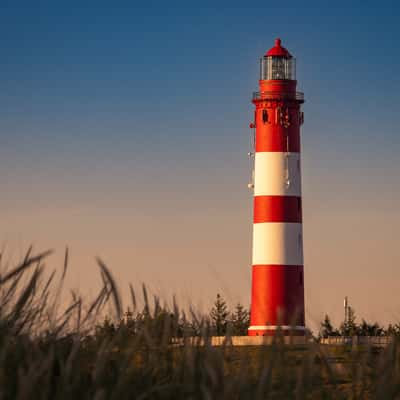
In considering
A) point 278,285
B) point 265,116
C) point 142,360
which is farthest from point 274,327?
point 265,116

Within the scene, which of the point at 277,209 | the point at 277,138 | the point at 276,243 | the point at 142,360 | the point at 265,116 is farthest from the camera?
the point at 265,116

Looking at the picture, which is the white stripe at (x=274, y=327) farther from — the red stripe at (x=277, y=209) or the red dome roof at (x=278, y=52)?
the red dome roof at (x=278, y=52)

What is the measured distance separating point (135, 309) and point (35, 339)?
1.90 ft

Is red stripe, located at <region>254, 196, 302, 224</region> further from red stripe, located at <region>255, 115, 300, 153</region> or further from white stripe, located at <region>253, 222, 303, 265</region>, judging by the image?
red stripe, located at <region>255, 115, 300, 153</region>

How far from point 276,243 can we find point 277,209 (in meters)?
1.19

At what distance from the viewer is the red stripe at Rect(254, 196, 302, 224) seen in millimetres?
39406

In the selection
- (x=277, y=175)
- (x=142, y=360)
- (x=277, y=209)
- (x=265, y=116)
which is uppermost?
(x=265, y=116)

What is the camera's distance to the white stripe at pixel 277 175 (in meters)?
40.1

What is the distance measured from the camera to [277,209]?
39.5 meters

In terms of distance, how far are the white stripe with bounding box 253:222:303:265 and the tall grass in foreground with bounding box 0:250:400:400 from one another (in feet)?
107

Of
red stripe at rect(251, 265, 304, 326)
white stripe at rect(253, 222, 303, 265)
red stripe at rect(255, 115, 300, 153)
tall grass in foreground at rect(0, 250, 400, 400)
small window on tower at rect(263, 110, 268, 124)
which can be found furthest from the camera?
small window on tower at rect(263, 110, 268, 124)

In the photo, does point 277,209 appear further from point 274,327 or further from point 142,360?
point 142,360

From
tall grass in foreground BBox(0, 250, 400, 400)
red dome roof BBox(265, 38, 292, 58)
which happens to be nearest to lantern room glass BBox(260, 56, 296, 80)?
red dome roof BBox(265, 38, 292, 58)

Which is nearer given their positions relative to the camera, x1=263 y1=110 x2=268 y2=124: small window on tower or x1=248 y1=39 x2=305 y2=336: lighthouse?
x1=248 y1=39 x2=305 y2=336: lighthouse
